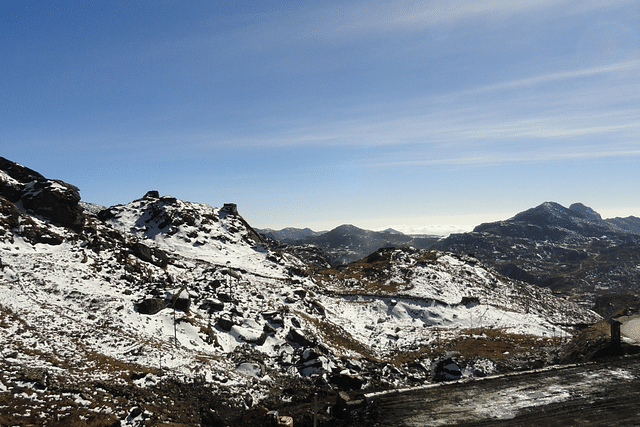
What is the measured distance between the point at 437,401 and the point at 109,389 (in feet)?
71.0

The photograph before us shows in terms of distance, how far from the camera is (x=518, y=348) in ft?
147

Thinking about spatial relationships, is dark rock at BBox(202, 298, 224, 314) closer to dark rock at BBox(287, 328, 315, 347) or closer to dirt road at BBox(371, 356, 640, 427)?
dark rock at BBox(287, 328, 315, 347)

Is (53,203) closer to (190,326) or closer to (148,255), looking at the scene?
(148,255)

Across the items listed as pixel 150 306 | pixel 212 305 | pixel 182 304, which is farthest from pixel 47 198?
pixel 212 305

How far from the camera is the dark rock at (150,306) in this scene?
3183 centimetres

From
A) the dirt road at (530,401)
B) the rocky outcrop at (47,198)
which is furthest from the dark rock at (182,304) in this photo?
the dirt road at (530,401)

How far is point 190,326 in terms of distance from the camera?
31.9 meters

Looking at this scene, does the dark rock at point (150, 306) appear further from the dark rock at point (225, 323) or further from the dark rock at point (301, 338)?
the dark rock at point (301, 338)

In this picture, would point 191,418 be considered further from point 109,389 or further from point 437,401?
point 437,401

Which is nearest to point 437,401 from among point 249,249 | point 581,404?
point 581,404

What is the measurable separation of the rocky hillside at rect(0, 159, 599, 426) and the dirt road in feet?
13.1

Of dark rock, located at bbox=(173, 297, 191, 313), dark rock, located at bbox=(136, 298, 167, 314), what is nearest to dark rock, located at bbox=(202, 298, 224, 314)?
dark rock, located at bbox=(173, 297, 191, 313)

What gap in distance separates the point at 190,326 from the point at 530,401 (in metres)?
28.6

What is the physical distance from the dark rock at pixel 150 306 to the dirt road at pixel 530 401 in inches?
902
